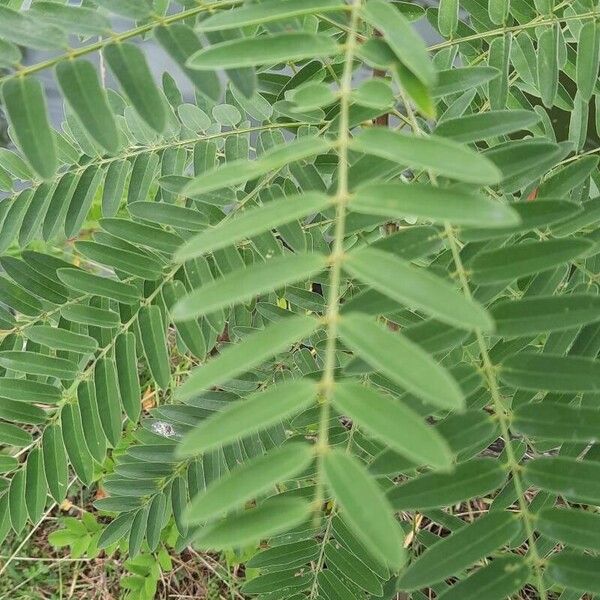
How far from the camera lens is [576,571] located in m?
0.48

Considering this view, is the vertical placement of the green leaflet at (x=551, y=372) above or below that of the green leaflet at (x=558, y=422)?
above

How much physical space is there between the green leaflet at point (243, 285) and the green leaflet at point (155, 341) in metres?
0.34

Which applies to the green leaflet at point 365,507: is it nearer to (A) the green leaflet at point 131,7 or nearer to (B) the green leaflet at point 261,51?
(B) the green leaflet at point 261,51

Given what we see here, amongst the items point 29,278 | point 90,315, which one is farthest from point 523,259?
point 29,278

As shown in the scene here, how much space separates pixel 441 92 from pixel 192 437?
43cm

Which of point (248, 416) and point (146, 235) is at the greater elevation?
point (146, 235)

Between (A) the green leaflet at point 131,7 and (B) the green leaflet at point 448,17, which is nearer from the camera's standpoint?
(A) the green leaflet at point 131,7

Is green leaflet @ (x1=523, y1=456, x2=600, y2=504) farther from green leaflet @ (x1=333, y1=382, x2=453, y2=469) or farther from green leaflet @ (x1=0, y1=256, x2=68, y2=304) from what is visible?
green leaflet @ (x1=0, y1=256, x2=68, y2=304)

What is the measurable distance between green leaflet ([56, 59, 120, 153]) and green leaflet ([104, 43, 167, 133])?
2 cm

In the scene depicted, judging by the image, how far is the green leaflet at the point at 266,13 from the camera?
1.58ft

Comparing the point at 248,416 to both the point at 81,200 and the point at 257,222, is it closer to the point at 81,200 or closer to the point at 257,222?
the point at 257,222

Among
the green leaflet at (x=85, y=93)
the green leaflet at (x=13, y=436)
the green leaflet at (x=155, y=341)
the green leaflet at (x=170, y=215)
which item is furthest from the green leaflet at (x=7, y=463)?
the green leaflet at (x=85, y=93)

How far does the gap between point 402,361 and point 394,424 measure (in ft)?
0.11

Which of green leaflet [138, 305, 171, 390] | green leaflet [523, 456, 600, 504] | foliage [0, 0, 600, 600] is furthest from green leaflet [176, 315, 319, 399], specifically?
green leaflet [138, 305, 171, 390]
